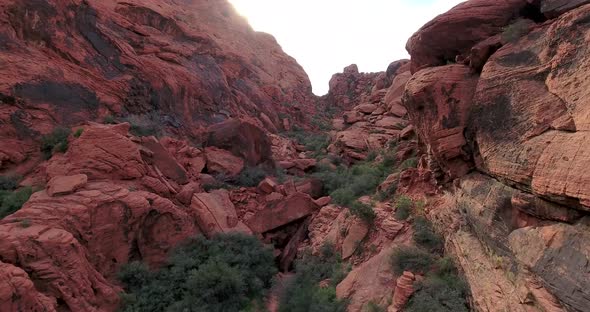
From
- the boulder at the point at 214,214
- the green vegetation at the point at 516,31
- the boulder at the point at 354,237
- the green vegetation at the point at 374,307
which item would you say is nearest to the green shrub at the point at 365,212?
the boulder at the point at 354,237

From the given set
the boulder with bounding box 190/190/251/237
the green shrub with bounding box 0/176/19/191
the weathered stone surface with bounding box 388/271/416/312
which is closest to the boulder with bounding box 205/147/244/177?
the boulder with bounding box 190/190/251/237

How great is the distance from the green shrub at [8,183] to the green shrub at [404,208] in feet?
36.8

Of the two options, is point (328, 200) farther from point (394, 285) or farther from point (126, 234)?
point (126, 234)

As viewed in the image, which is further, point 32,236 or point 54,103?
point 54,103

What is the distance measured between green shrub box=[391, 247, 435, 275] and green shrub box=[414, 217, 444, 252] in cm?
40

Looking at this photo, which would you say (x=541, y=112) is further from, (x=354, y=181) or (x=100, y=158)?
(x=100, y=158)

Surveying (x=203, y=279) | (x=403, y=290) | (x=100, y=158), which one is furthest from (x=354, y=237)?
(x=100, y=158)

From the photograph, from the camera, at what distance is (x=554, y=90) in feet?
16.1

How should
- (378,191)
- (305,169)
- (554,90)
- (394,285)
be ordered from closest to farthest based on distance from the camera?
(554,90) < (394,285) < (378,191) < (305,169)

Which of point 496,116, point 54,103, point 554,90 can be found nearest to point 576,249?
point 554,90

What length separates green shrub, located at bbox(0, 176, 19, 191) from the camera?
30.6 ft

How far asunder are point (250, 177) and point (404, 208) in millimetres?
7231

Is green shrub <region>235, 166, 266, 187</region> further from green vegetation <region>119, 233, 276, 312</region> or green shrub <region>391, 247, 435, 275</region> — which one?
green shrub <region>391, 247, 435, 275</region>

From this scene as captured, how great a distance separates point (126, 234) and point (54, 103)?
7.27 meters
